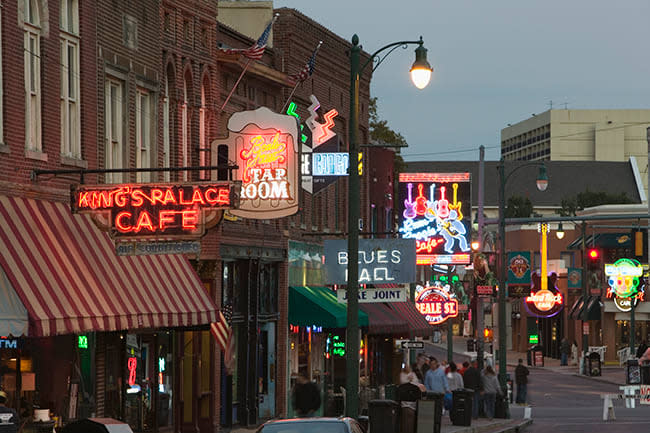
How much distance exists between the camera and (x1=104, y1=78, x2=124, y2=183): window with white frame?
83.5 feet

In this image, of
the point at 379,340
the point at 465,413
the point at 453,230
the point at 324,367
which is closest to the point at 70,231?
the point at 465,413

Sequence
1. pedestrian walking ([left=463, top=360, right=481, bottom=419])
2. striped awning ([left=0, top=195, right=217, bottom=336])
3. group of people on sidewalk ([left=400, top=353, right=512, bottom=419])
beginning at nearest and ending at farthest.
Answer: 1. striped awning ([left=0, top=195, right=217, bottom=336])
2. group of people on sidewalk ([left=400, top=353, right=512, bottom=419])
3. pedestrian walking ([left=463, top=360, right=481, bottom=419])

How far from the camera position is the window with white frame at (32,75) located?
70.7 feet

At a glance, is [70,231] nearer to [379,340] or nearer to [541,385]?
[379,340]

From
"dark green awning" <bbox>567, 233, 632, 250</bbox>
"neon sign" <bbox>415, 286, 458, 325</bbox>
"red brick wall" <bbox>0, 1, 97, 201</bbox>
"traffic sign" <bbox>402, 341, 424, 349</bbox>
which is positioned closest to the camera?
"red brick wall" <bbox>0, 1, 97, 201</bbox>

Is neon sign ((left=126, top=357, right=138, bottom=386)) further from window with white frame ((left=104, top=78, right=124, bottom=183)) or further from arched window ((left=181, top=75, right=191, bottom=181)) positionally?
arched window ((left=181, top=75, right=191, bottom=181))

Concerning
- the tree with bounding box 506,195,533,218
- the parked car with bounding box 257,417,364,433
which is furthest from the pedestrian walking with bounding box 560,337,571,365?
the parked car with bounding box 257,417,364,433

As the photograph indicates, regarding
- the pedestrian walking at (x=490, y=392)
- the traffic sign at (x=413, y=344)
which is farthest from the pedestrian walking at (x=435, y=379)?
the traffic sign at (x=413, y=344)

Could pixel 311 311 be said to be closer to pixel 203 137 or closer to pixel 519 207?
pixel 203 137

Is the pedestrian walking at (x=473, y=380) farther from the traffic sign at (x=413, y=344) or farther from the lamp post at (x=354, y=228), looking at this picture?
the lamp post at (x=354, y=228)

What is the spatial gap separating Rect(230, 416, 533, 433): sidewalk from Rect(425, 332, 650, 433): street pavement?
1.15ft

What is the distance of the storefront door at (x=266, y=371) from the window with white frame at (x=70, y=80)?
39.2ft

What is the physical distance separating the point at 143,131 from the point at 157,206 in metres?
7.22

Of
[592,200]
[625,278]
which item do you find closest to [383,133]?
[625,278]
